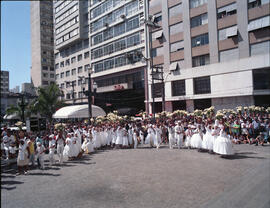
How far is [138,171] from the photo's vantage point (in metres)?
8.44

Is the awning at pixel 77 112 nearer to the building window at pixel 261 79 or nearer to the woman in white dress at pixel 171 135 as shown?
the woman in white dress at pixel 171 135

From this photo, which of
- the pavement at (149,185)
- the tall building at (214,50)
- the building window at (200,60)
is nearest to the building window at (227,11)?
the tall building at (214,50)

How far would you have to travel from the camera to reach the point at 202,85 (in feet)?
13.8

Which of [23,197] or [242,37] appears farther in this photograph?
[23,197]

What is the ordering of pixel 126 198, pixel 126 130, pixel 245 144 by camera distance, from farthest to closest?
pixel 126 130, pixel 245 144, pixel 126 198

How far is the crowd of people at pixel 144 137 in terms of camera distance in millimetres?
10023

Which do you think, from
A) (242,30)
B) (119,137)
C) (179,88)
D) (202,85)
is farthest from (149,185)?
(119,137)

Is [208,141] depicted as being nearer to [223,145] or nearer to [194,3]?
[223,145]

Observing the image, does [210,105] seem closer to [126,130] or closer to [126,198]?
[126,198]

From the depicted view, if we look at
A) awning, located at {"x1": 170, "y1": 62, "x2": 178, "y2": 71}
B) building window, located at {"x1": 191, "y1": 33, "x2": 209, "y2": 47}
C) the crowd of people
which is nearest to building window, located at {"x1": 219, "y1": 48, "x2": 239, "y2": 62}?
building window, located at {"x1": 191, "y1": 33, "x2": 209, "y2": 47}

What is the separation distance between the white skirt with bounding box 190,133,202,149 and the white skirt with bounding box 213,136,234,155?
66.1 inches

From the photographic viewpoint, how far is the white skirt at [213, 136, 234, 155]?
10008 millimetres

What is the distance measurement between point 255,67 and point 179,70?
1455 millimetres

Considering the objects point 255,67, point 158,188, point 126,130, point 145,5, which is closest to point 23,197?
point 158,188
